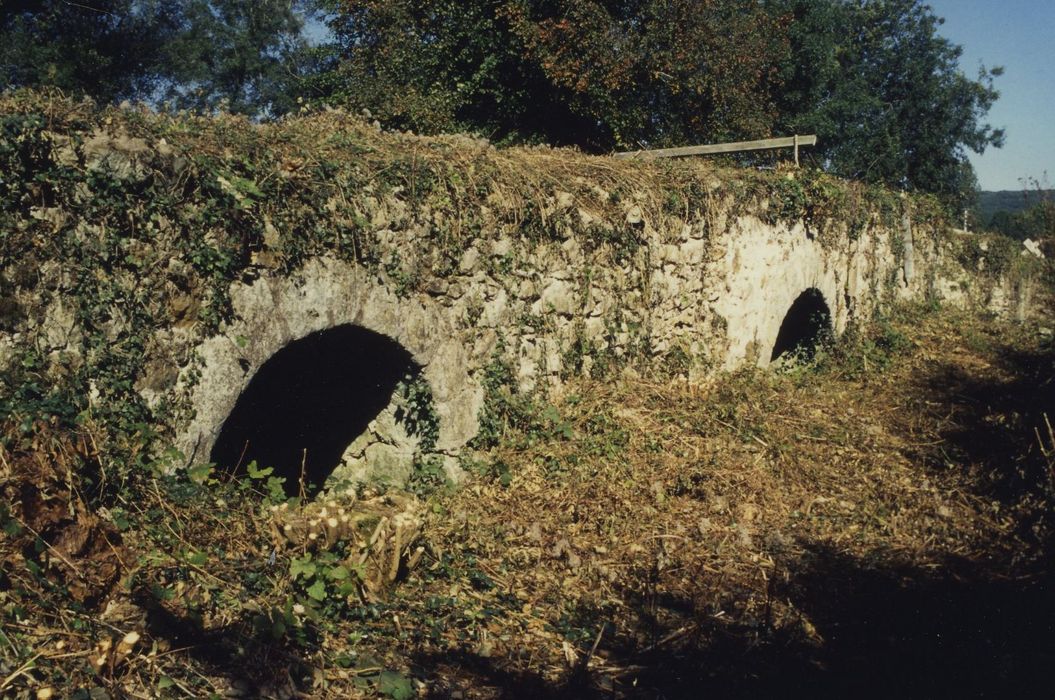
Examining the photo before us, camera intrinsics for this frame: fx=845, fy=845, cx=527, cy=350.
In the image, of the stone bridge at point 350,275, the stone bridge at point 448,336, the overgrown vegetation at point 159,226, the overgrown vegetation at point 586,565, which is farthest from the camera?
the stone bridge at point 448,336

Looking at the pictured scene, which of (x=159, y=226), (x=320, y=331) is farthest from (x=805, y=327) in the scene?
(x=159, y=226)

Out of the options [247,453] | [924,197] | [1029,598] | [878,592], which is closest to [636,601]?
[878,592]

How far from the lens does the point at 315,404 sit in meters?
7.28

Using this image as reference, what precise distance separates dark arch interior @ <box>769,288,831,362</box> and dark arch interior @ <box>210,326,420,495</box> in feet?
20.9

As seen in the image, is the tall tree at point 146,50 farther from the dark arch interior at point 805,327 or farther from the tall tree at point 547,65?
the dark arch interior at point 805,327

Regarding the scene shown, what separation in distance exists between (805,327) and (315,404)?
802cm

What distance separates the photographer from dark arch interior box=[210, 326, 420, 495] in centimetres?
684

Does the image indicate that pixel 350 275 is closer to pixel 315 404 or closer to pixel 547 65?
pixel 315 404

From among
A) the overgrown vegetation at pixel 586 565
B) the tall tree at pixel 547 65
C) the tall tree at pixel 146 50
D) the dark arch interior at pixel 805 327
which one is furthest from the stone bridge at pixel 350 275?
the tall tree at pixel 146 50

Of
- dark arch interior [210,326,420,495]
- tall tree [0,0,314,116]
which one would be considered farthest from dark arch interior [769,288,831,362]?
tall tree [0,0,314,116]

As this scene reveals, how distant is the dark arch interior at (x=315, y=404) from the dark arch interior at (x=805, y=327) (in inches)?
251

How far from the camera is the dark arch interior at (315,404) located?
684 centimetres

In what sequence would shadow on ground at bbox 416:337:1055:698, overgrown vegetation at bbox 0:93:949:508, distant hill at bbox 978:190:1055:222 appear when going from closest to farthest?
shadow on ground at bbox 416:337:1055:698 → overgrown vegetation at bbox 0:93:949:508 → distant hill at bbox 978:190:1055:222

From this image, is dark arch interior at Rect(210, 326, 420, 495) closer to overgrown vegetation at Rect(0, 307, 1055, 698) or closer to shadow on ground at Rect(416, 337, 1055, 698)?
overgrown vegetation at Rect(0, 307, 1055, 698)
